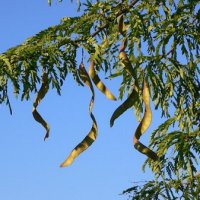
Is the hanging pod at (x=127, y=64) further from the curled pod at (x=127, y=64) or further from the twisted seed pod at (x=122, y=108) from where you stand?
the twisted seed pod at (x=122, y=108)

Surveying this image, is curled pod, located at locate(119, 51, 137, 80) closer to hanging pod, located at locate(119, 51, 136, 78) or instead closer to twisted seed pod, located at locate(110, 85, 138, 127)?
hanging pod, located at locate(119, 51, 136, 78)

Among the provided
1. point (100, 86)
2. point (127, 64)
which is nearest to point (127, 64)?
point (127, 64)

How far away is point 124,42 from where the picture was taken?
2990 millimetres

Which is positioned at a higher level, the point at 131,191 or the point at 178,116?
the point at 178,116

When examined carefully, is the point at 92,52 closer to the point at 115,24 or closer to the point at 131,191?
the point at 115,24

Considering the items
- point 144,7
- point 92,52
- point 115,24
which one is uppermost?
point 144,7

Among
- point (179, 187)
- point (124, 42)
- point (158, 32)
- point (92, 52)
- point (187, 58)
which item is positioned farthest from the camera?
point (179, 187)

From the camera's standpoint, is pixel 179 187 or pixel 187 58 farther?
pixel 179 187

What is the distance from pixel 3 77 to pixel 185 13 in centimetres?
234

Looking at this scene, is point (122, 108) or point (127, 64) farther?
point (127, 64)

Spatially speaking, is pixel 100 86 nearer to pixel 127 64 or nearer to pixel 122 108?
pixel 127 64

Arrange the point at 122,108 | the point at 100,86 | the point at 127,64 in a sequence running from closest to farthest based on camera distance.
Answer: the point at 122,108
the point at 127,64
the point at 100,86

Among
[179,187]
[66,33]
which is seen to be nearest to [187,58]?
[179,187]

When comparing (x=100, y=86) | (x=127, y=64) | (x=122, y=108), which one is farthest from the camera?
(x=100, y=86)
